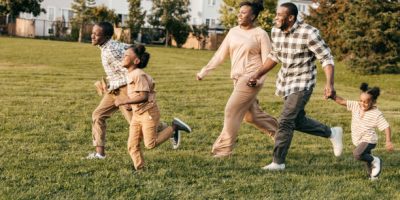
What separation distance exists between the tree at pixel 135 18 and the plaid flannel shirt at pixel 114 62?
49.3 metres

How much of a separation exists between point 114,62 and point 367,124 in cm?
286

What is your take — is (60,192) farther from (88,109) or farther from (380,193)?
(88,109)

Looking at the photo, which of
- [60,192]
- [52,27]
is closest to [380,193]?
[60,192]

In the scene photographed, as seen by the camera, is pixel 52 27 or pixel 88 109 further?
pixel 52 27

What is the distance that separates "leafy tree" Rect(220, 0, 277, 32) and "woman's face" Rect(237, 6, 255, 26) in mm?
47109

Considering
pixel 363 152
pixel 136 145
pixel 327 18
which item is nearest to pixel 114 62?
pixel 136 145

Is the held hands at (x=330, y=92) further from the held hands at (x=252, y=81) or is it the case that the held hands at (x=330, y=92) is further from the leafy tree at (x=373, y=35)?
the leafy tree at (x=373, y=35)

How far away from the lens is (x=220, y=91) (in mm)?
17469

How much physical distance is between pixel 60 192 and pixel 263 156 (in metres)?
3.11

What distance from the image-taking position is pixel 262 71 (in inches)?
298

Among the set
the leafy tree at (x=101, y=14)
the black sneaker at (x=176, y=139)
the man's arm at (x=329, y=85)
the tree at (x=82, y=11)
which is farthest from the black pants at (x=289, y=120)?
the leafy tree at (x=101, y=14)

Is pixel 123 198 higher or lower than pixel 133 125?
lower

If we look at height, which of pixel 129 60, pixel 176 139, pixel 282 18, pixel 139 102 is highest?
pixel 282 18

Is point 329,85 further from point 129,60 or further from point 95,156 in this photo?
point 95,156
